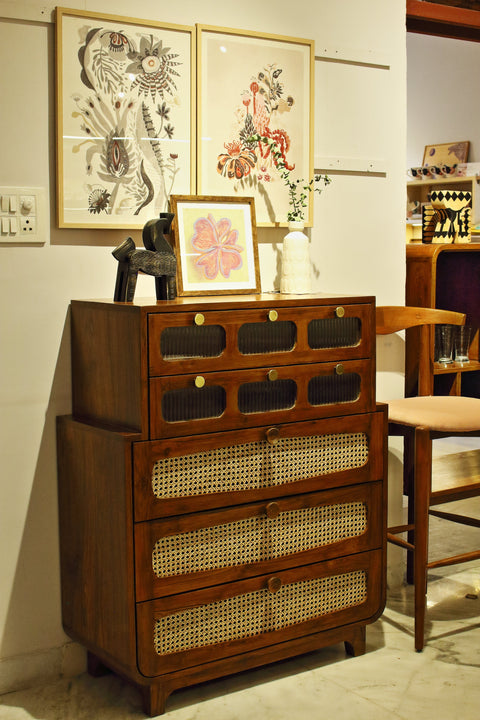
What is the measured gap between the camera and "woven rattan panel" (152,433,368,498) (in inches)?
83.1

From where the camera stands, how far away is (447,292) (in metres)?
3.77

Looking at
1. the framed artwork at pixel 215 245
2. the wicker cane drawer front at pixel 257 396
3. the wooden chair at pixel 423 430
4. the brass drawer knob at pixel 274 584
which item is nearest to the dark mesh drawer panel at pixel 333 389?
the wicker cane drawer front at pixel 257 396

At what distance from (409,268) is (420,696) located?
1578mm

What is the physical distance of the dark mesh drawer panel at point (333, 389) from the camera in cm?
232

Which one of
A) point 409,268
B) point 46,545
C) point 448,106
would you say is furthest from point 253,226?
point 448,106

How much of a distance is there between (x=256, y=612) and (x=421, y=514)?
1.91 ft

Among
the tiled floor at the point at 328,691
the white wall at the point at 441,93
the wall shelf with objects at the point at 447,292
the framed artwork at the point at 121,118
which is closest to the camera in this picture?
the tiled floor at the point at 328,691

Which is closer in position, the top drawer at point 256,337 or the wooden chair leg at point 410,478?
the top drawer at point 256,337

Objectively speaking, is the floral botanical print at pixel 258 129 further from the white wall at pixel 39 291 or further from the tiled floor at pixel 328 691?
the tiled floor at pixel 328 691

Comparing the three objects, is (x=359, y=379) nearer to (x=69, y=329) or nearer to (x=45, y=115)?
(x=69, y=329)

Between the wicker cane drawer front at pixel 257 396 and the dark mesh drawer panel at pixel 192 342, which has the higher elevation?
the dark mesh drawer panel at pixel 192 342

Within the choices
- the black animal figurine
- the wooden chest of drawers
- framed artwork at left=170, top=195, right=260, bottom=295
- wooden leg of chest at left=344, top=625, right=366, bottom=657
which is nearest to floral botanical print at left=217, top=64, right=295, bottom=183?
framed artwork at left=170, top=195, right=260, bottom=295

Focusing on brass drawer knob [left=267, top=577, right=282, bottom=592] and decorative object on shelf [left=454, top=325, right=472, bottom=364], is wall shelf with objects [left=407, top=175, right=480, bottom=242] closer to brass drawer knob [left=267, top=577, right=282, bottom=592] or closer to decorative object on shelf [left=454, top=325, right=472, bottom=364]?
decorative object on shelf [left=454, top=325, right=472, bottom=364]

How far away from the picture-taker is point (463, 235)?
3490 millimetres
